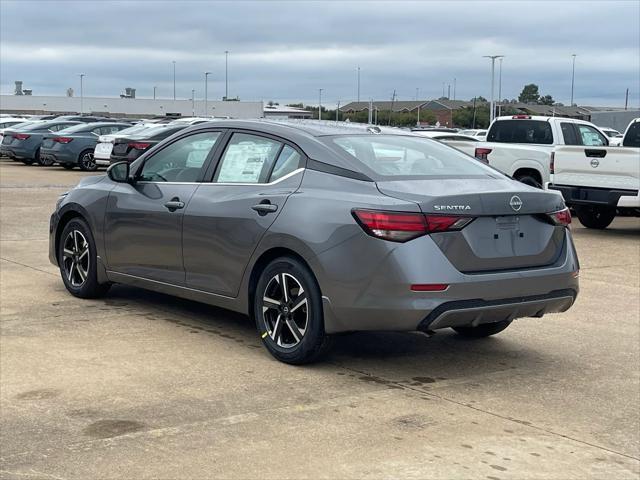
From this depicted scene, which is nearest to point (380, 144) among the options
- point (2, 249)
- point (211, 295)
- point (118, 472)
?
point (211, 295)

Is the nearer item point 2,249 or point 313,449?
point 313,449

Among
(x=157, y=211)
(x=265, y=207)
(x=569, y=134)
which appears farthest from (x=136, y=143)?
(x=265, y=207)

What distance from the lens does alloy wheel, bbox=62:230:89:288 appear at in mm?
8242

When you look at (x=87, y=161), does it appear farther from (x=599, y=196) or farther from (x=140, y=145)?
(x=599, y=196)

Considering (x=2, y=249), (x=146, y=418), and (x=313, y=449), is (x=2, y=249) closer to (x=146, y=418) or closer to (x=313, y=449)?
(x=146, y=418)

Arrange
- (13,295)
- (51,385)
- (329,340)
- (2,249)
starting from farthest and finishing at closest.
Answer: (2,249) < (13,295) < (329,340) < (51,385)

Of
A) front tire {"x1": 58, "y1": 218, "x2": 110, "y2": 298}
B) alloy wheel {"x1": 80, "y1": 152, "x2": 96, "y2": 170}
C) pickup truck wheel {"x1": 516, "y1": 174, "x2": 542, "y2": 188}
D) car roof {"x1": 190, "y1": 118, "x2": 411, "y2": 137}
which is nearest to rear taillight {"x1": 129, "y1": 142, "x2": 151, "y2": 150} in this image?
alloy wheel {"x1": 80, "y1": 152, "x2": 96, "y2": 170}

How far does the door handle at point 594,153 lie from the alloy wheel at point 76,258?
9.14m

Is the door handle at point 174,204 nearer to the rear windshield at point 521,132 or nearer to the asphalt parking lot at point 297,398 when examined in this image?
the asphalt parking lot at point 297,398

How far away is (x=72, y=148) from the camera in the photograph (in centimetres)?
2892

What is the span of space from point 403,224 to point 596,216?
1135cm

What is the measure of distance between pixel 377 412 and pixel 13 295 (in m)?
4.45

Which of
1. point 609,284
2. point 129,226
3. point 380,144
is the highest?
point 380,144

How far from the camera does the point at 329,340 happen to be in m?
6.13
